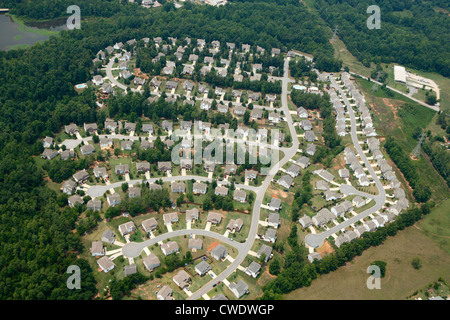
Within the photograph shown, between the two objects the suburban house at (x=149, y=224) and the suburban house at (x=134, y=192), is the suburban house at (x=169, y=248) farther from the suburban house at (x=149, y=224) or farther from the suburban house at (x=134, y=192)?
the suburban house at (x=134, y=192)

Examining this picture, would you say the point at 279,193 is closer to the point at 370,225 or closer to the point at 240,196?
the point at 240,196

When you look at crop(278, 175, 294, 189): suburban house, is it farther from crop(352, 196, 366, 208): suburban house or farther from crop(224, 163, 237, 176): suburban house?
crop(352, 196, 366, 208): suburban house

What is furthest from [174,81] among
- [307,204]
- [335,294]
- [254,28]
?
[335,294]

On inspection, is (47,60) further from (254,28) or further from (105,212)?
(254,28)


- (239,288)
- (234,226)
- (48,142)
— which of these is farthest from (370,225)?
(48,142)

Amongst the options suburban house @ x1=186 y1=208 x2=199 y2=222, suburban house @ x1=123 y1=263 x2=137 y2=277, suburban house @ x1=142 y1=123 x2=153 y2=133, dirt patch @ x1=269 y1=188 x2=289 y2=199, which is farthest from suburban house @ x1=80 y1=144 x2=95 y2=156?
dirt patch @ x1=269 y1=188 x2=289 y2=199

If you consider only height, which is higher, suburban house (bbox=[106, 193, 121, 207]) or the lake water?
the lake water
